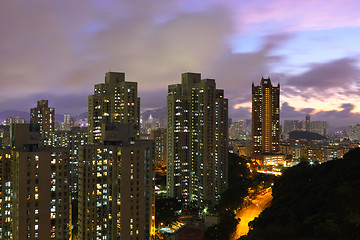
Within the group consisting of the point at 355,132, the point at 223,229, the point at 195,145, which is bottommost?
the point at 223,229

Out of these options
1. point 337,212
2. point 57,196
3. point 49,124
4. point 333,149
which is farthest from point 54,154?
point 333,149

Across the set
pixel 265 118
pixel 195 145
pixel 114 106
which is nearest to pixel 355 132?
pixel 265 118

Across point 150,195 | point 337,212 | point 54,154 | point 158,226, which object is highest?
point 54,154

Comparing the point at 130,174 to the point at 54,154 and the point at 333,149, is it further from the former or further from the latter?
the point at 333,149

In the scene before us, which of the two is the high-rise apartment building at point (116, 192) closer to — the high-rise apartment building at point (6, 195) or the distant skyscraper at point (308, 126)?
the high-rise apartment building at point (6, 195)

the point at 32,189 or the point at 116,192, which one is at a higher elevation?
the point at 32,189

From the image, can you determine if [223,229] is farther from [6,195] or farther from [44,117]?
[44,117]

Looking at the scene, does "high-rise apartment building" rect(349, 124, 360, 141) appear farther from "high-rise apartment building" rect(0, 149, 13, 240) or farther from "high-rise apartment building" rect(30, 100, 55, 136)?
"high-rise apartment building" rect(0, 149, 13, 240)
